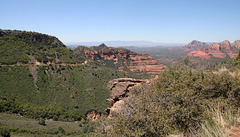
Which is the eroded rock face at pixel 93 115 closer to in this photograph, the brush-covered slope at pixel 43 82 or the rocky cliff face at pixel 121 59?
the brush-covered slope at pixel 43 82

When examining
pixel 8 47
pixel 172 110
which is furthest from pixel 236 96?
pixel 8 47

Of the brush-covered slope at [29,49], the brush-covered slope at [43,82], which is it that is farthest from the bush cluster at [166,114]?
the brush-covered slope at [29,49]

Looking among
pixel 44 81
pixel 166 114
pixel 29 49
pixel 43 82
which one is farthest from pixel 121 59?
pixel 166 114

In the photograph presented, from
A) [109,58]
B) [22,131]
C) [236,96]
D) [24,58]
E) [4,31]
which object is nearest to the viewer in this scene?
[236,96]

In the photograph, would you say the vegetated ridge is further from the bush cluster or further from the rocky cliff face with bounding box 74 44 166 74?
the rocky cliff face with bounding box 74 44 166 74

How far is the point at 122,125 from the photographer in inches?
228

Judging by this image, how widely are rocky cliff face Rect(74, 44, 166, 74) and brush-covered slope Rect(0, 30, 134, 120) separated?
33.4 m

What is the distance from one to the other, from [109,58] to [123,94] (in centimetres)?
7150

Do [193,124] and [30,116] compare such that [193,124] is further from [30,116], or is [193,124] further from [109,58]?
[109,58]

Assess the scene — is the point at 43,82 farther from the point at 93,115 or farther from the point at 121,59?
the point at 121,59

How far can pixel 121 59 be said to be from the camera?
8606 centimetres

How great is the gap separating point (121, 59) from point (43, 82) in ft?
192

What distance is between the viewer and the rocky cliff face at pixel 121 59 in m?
76.0

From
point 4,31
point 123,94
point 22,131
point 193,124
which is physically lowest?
point 22,131
